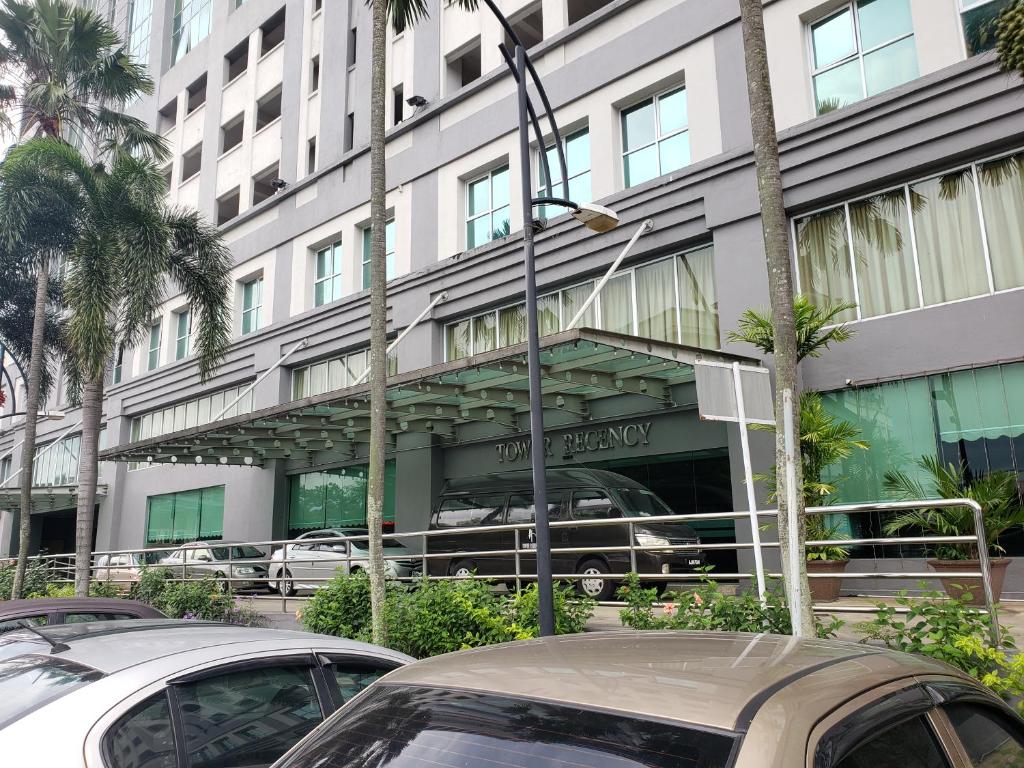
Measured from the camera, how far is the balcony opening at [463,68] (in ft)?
72.4

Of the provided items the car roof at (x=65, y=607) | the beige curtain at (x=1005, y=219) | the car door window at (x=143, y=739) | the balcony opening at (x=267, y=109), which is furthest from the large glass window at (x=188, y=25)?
the car door window at (x=143, y=739)

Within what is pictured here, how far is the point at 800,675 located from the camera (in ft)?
7.33

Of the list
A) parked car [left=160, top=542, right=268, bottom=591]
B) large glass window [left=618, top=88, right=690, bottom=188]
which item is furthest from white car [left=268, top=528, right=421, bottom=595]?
large glass window [left=618, top=88, right=690, bottom=188]

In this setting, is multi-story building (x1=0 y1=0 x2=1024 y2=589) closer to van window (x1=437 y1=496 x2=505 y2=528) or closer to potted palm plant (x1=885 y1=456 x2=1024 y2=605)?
potted palm plant (x1=885 y1=456 x2=1024 y2=605)

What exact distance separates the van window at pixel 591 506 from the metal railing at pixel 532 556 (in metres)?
0.56

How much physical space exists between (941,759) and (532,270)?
7802 millimetres

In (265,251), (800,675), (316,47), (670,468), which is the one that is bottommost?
(800,675)

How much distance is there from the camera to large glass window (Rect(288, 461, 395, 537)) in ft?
77.2

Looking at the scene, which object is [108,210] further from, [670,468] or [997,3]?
[997,3]

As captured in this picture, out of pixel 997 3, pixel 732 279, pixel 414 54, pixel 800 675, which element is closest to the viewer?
pixel 800 675

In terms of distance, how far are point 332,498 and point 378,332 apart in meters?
15.7

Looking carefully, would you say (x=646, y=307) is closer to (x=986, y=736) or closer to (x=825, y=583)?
(x=825, y=583)

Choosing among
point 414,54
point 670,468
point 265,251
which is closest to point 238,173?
point 265,251

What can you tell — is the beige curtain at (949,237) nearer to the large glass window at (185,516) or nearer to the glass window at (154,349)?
the large glass window at (185,516)
